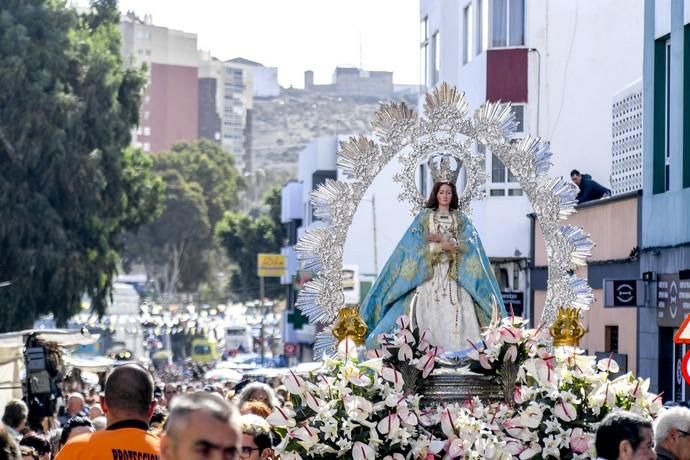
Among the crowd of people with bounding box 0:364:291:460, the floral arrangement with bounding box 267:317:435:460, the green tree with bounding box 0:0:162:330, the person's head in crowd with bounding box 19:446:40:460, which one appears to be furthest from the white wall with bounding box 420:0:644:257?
the person's head in crowd with bounding box 19:446:40:460

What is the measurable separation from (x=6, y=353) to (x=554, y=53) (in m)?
10.6

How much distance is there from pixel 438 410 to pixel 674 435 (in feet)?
6.07

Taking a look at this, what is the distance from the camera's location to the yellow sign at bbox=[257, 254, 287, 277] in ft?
211

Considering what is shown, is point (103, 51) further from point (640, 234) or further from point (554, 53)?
point (640, 234)

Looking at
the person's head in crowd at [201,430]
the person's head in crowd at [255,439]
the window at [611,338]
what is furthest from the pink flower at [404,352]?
the window at [611,338]

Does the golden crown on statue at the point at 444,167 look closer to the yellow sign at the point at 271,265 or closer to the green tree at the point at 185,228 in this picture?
the yellow sign at the point at 271,265

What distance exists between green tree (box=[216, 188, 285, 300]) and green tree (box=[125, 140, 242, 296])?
391 cm

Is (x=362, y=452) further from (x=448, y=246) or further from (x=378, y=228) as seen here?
(x=378, y=228)

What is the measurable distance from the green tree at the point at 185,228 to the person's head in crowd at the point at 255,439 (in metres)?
76.8

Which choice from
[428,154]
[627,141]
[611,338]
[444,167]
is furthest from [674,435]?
Answer: [611,338]

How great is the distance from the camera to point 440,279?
39.2 ft

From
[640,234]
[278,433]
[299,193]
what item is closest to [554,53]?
[640,234]

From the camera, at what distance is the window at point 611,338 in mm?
23484

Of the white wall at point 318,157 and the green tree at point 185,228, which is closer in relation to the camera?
the white wall at point 318,157
